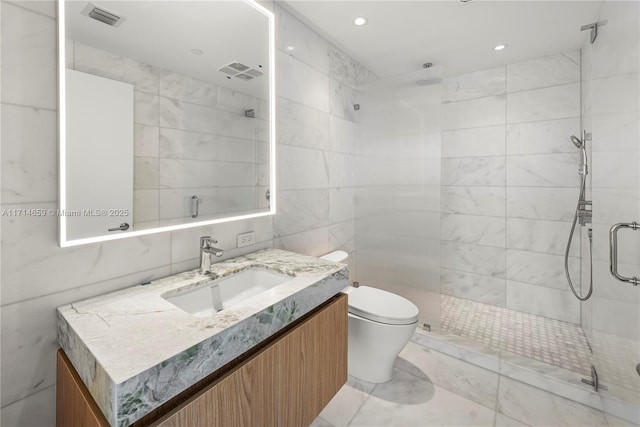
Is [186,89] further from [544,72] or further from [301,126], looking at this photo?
[544,72]

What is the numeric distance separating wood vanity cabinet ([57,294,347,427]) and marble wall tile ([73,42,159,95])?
3.20 feet

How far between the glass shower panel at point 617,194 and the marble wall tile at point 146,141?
1848mm

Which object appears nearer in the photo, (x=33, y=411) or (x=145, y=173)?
(x=33, y=411)

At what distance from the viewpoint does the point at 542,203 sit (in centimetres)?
258

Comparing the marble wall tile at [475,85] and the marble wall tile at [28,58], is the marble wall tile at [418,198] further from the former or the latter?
the marble wall tile at [28,58]

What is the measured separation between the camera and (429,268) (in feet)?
7.22

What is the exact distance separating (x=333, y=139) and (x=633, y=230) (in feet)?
5.78

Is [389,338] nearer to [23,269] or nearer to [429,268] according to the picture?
[429,268]

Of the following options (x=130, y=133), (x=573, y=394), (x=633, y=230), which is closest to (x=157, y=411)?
(x=130, y=133)

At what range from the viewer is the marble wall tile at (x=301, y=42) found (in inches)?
72.2

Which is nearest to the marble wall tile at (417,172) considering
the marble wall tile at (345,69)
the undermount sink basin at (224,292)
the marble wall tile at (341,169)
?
the marble wall tile at (341,169)

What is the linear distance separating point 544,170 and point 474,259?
1005mm

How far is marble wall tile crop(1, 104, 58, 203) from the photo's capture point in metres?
0.88

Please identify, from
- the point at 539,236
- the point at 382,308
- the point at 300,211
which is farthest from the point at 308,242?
the point at 539,236
